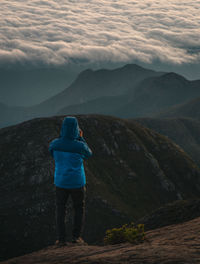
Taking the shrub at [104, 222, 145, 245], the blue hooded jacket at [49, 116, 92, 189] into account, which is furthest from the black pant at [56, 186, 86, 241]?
the shrub at [104, 222, 145, 245]

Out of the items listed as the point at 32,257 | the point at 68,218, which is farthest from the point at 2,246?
the point at 32,257

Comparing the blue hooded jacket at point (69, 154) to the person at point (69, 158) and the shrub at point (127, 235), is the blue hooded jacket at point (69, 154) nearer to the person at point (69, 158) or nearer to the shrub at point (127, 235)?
the person at point (69, 158)

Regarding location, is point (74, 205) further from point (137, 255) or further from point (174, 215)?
point (174, 215)

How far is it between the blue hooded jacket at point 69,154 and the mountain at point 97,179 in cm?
5728

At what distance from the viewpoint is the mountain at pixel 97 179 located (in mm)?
69500

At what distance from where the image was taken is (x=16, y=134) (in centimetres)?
10675

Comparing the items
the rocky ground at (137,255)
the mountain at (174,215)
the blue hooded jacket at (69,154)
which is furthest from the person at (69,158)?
the mountain at (174,215)

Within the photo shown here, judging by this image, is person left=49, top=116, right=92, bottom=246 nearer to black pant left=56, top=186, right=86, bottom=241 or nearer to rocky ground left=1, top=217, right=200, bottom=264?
black pant left=56, top=186, right=86, bottom=241

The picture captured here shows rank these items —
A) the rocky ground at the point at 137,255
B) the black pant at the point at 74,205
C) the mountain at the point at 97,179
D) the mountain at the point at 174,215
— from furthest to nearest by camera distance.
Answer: the mountain at the point at 97,179 → the mountain at the point at 174,215 → the black pant at the point at 74,205 → the rocky ground at the point at 137,255

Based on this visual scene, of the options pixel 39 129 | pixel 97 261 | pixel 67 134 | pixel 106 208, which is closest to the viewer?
pixel 97 261

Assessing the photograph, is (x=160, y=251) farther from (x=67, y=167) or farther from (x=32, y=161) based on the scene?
(x=32, y=161)

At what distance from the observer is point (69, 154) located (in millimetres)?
11547

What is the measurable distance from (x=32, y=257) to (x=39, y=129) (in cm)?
9653

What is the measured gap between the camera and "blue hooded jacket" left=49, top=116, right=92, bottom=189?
11.5m
